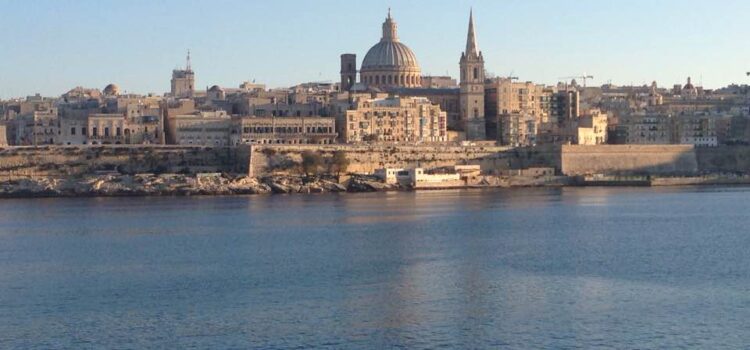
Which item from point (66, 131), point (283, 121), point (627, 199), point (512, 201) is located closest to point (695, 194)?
point (627, 199)

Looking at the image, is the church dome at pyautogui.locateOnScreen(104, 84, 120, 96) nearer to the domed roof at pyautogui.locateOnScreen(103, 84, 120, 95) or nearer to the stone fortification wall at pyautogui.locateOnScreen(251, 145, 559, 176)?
the domed roof at pyautogui.locateOnScreen(103, 84, 120, 95)

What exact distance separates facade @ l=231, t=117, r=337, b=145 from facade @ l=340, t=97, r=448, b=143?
96 cm

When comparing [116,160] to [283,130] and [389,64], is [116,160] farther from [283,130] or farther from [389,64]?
[389,64]

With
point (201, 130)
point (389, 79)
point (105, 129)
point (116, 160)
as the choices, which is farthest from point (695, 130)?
point (116, 160)

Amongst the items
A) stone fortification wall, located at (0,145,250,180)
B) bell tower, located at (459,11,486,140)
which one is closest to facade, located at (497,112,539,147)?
bell tower, located at (459,11,486,140)

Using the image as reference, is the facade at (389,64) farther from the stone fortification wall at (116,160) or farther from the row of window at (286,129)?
the stone fortification wall at (116,160)

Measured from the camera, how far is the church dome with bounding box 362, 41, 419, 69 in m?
66.6

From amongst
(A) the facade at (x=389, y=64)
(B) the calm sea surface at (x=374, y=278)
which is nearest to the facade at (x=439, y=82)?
(A) the facade at (x=389, y=64)

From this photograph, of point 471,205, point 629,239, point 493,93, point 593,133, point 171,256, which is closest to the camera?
point 171,256

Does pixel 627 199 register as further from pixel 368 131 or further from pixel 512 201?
pixel 368 131

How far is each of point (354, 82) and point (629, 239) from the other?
4129 centimetres

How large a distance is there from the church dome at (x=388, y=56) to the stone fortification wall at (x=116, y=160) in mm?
18223

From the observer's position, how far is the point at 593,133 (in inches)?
2283

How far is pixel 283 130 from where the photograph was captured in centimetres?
5294
